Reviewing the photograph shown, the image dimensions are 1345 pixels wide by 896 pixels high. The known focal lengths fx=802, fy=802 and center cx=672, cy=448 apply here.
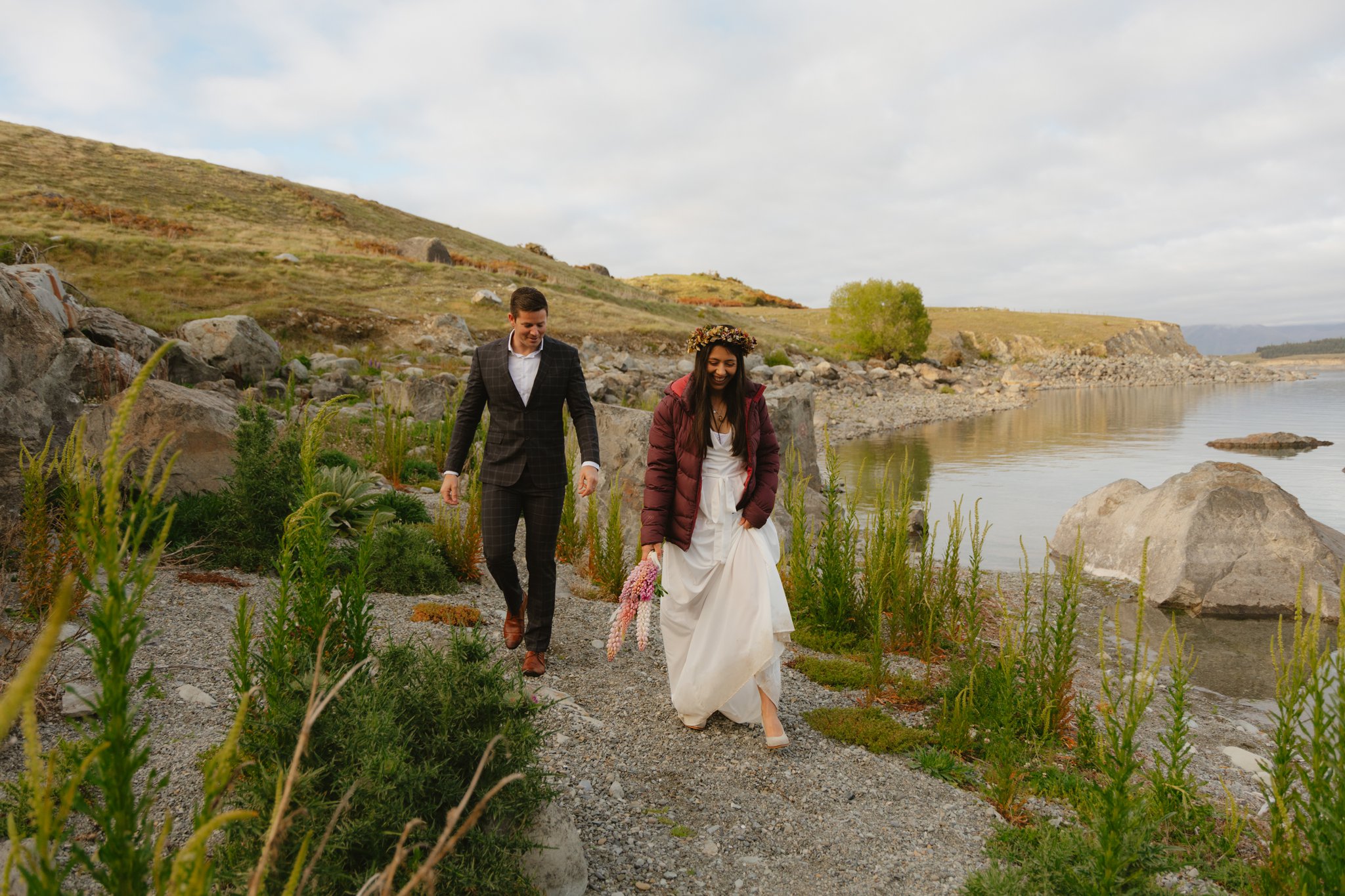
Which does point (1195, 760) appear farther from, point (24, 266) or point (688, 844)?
point (24, 266)

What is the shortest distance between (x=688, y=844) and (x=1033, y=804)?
5.96 feet

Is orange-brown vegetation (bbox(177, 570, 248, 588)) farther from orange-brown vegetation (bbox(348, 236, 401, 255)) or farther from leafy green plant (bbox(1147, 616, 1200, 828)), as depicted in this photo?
orange-brown vegetation (bbox(348, 236, 401, 255))

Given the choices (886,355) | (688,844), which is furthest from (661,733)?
(886,355)

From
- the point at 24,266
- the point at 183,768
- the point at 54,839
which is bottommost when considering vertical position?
the point at 183,768

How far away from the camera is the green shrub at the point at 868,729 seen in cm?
457

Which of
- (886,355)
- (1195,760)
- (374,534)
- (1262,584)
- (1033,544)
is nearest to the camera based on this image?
(1195,760)

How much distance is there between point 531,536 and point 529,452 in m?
0.55

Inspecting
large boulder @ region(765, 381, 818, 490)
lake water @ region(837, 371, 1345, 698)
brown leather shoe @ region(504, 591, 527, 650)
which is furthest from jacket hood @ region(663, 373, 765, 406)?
large boulder @ region(765, 381, 818, 490)

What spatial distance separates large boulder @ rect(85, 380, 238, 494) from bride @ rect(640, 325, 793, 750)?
4.02 m

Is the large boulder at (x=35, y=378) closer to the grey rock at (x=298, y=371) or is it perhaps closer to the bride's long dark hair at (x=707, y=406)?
the bride's long dark hair at (x=707, y=406)

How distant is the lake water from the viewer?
8.01 metres

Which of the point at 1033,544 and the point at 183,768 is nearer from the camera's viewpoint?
the point at 183,768

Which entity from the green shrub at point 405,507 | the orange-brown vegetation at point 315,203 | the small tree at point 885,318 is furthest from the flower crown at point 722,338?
the orange-brown vegetation at point 315,203

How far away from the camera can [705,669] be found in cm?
445
